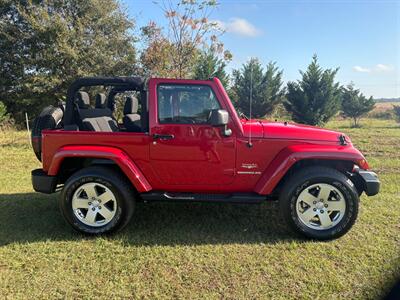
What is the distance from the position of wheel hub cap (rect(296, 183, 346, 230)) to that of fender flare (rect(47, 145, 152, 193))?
178cm

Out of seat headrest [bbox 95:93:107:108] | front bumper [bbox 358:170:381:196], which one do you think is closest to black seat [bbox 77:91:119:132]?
seat headrest [bbox 95:93:107:108]

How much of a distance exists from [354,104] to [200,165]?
21.7 metres

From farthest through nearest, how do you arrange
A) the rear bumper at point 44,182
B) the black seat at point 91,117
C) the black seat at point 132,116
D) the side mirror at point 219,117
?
the black seat at point 132,116 < the black seat at point 91,117 < the rear bumper at point 44,182 < the side mirror at point 219,117

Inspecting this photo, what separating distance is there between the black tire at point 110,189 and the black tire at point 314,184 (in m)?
1.75

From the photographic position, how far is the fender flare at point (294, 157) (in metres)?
3.51

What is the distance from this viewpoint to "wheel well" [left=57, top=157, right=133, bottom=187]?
3719 mm

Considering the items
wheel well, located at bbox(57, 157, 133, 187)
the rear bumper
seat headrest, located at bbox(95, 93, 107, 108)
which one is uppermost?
seat headrest, located at bbox(95, 93, 107, 108)

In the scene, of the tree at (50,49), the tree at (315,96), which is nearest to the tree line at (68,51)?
the tree at (50,49)

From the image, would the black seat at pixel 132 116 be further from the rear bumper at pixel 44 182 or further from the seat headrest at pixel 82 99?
the rear bumper at pixel 44 182

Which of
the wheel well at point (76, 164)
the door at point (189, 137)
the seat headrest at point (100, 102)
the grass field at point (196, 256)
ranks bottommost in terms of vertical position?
the grass field at point (196, 256)

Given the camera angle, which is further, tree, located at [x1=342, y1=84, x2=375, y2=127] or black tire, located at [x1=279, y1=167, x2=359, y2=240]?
tree, located at [x1=342, y1=84, x2=375, y2=127]

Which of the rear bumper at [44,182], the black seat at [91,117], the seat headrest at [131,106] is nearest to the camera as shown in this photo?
the rear bumper at [44,182]

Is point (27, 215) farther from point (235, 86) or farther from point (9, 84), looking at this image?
point (235, 86)

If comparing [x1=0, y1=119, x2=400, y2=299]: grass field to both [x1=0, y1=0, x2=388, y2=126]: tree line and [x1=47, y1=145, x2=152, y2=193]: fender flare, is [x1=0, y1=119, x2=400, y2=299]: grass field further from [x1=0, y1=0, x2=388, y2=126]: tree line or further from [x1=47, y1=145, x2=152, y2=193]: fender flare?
[x1=0, y1=0, x2=388, y2=126]: tree line
